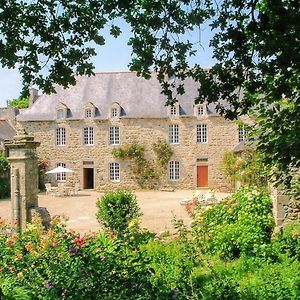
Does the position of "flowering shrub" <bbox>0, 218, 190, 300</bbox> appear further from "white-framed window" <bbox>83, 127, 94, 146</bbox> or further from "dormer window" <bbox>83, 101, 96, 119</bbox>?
"white-framed window" <bbox>83, 127, 94, 146</bbox>

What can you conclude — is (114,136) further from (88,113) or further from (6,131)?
(6,131)

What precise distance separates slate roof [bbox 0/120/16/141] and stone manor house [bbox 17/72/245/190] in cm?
199

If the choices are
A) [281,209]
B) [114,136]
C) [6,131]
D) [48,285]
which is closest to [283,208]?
[281,209]

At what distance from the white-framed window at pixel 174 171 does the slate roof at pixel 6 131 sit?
1193cm

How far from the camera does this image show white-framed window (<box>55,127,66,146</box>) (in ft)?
106

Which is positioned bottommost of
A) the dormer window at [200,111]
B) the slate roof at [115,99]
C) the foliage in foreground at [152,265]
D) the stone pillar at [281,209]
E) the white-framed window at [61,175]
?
the foliage in foreground at [152,265]

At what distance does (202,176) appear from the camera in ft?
103

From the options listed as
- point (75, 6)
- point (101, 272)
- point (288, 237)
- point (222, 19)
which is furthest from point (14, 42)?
point (288, 237)

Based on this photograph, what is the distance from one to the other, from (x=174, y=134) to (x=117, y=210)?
20.1 meters

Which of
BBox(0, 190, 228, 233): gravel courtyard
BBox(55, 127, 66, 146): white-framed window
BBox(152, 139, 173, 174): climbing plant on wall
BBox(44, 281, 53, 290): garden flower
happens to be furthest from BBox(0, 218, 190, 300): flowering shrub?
BBox(55, 127, 66, 146): white-framed window

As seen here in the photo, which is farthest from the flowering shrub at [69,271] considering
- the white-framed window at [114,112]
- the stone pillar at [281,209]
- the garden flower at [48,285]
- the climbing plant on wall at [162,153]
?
the white-framed window at [114,112]

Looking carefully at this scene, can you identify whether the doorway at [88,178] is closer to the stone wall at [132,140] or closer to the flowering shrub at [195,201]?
the stone wall at [132,140]

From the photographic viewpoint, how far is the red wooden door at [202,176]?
31.3 metres

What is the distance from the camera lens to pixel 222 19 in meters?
4.73
